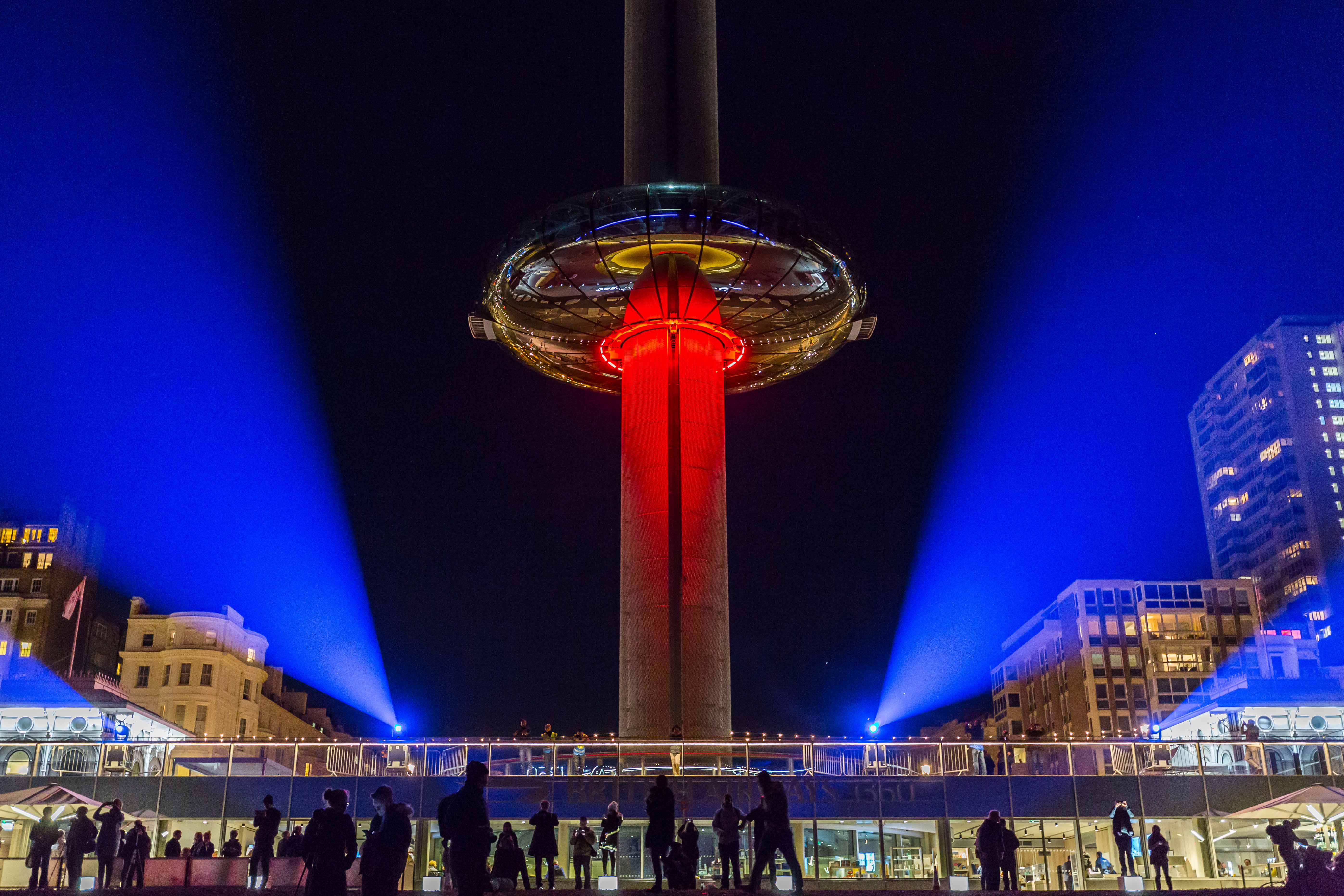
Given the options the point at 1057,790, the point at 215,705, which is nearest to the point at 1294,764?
the point at 1057,790

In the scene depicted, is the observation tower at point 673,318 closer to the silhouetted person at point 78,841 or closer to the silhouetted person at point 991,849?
the silhouetted person at point 991,849

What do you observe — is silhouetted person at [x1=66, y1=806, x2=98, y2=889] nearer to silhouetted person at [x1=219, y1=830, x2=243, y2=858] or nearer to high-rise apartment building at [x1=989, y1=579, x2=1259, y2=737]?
silhouetted person at [x1=219, y1=830, x2=243, y2=858]

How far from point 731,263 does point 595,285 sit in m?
5.29

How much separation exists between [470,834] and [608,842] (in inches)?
420

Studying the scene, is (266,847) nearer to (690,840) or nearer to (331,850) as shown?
(690,840)

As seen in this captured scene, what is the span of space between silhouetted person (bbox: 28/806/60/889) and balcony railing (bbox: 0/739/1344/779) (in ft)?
25.7

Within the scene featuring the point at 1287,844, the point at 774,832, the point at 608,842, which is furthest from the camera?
the point at 608,842

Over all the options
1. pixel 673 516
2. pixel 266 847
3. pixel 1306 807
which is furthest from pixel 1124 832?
pixel 673 516

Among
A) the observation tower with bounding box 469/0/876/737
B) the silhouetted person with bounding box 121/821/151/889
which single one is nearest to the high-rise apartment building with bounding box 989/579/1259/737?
the observation tower with bounding box 469/0/876/737

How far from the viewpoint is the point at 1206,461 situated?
17688 cm

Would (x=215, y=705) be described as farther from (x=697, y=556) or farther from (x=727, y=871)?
(x=727, y=871)

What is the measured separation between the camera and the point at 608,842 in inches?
939

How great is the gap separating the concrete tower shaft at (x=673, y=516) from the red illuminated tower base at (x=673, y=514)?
40 mm

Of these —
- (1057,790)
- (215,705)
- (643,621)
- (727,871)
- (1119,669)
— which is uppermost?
(1119,669)
